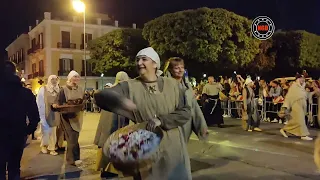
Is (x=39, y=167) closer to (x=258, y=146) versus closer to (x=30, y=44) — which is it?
(x=258, y=146)

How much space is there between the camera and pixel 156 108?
140 inches

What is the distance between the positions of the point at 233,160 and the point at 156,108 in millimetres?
5539

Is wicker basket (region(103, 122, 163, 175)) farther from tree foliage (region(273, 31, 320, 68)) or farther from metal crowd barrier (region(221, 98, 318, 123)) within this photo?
tree foliage (region(273, 31, 320, 68))

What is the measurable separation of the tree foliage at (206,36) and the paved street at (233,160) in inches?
622

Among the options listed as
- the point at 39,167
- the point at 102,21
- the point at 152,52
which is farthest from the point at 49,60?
the point at 152,52

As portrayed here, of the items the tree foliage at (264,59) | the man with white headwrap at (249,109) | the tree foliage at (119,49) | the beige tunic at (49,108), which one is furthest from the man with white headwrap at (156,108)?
the tree foliage at (119,49)

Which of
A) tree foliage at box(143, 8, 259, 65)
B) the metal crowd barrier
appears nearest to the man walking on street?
the metal crowd barrier

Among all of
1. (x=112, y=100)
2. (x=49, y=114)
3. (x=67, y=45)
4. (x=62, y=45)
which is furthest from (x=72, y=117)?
(x=67, y=45)

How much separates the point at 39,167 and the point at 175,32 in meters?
21.1

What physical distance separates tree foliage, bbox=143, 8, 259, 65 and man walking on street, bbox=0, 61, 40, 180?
2244cm

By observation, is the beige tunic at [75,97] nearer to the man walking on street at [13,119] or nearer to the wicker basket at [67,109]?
the wicker basket at [67,109]

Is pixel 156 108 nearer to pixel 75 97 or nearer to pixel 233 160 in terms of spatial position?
pixel 75 97

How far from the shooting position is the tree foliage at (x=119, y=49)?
40.1 m

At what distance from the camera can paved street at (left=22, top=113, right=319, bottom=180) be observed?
7457mm
